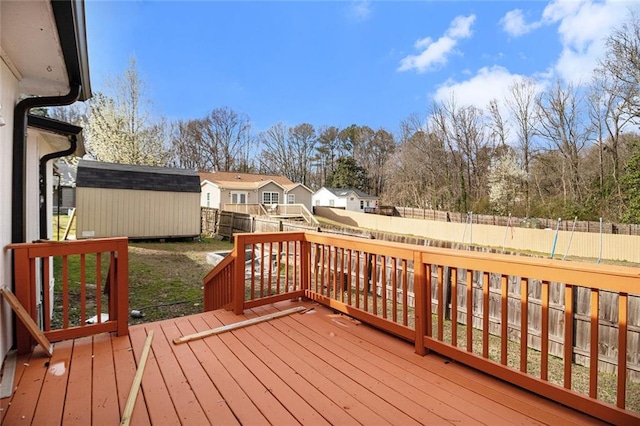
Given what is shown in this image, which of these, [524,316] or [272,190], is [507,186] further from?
[524,316]

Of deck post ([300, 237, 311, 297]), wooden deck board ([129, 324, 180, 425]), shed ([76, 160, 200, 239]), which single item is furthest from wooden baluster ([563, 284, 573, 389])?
shed ([76, 160, 200, 239])

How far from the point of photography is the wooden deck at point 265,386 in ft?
5.98

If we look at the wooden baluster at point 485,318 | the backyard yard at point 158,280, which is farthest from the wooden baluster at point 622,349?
the backyard yard at point 158,280

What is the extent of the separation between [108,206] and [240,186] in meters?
13.3

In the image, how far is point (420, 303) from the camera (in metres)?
2.60

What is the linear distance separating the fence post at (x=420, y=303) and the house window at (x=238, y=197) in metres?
23.3

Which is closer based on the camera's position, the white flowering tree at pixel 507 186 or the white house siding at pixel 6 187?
the white house siding at pixel 6 187

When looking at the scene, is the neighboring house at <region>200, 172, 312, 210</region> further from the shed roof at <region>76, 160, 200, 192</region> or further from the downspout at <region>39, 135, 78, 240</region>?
the downspout at <region>39, 135, 78, 240</region>

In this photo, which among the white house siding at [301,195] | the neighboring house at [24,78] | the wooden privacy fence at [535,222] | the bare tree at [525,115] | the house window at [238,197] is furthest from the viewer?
the white house siding at [301,195]

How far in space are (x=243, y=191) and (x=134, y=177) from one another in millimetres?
12545

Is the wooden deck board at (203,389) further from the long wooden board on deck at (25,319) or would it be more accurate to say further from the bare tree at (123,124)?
the bare tree at (123,124)

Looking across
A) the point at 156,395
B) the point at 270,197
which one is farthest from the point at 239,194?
the point at 156,395

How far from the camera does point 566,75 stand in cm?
2111

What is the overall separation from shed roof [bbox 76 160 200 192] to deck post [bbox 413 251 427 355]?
1291 centimetres
